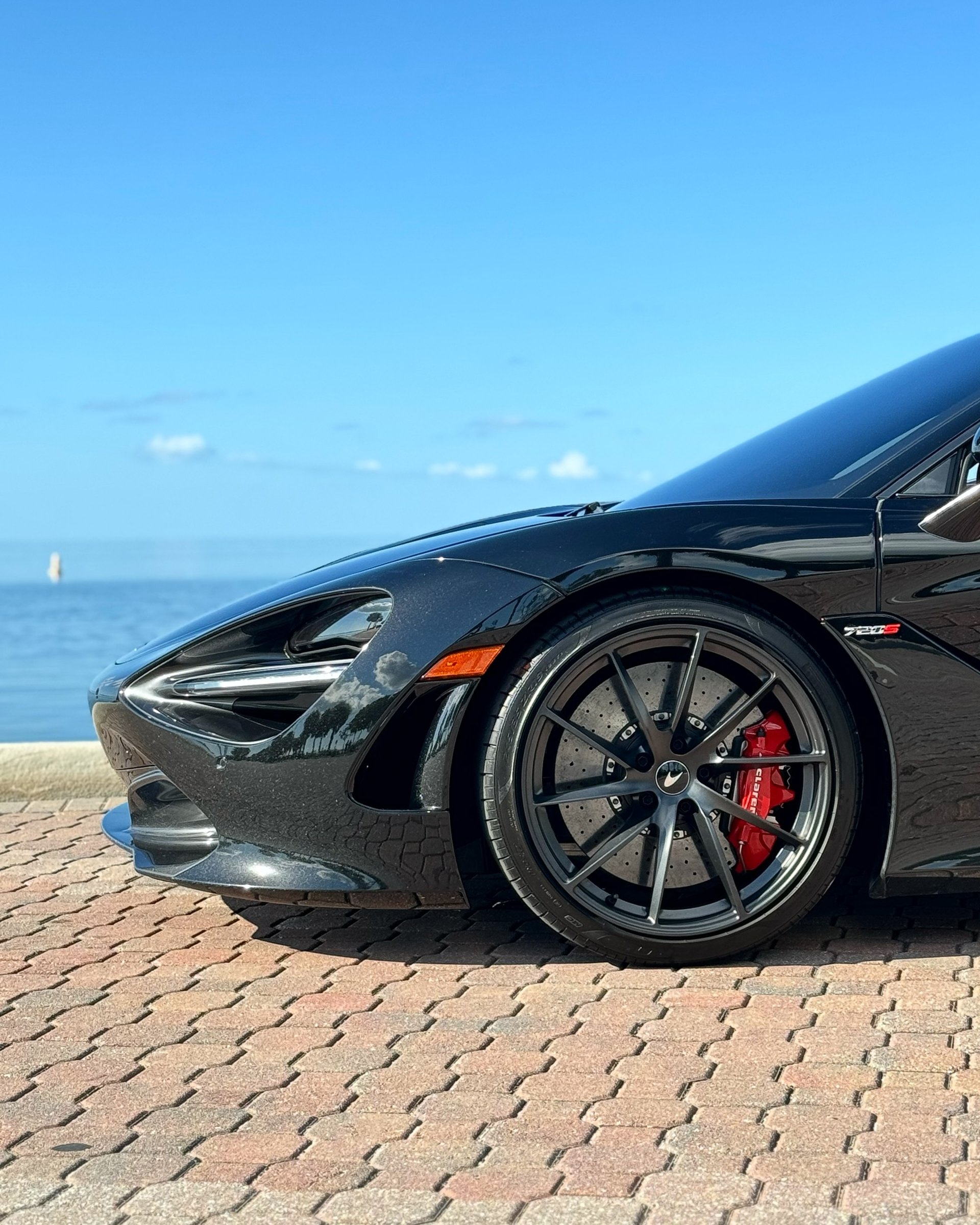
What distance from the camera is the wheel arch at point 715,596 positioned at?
10.9 feet

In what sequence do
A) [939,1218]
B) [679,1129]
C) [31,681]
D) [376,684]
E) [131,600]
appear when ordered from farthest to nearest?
[131,600]
[31,681]
[376,684]
[679,1129]
[939,1218]

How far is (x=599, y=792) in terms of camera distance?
3328 millimetres

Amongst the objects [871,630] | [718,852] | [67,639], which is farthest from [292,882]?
[67,639]

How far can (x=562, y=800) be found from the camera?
331 cm

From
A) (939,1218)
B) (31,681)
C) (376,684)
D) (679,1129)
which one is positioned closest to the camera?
(939,1218)

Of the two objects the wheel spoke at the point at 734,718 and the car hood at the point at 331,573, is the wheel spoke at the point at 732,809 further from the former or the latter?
the car hood at the point at 331,573

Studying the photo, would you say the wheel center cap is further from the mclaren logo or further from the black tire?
the mclaren logo

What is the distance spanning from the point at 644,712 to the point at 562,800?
28 centimetres

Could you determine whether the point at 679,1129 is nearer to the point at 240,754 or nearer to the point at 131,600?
the point at 240,754

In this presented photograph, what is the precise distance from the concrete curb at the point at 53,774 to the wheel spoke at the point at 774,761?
11.2 ft

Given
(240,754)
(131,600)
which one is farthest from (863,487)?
(131,600)

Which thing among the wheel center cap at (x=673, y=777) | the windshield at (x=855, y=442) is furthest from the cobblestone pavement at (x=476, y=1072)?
the windshield at (x=855, y=442)

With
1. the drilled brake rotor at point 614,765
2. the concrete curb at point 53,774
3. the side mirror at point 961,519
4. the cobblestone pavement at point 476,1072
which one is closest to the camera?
the cobblestone pavement at point 476,1072

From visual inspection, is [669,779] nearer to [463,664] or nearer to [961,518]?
[463,664]
